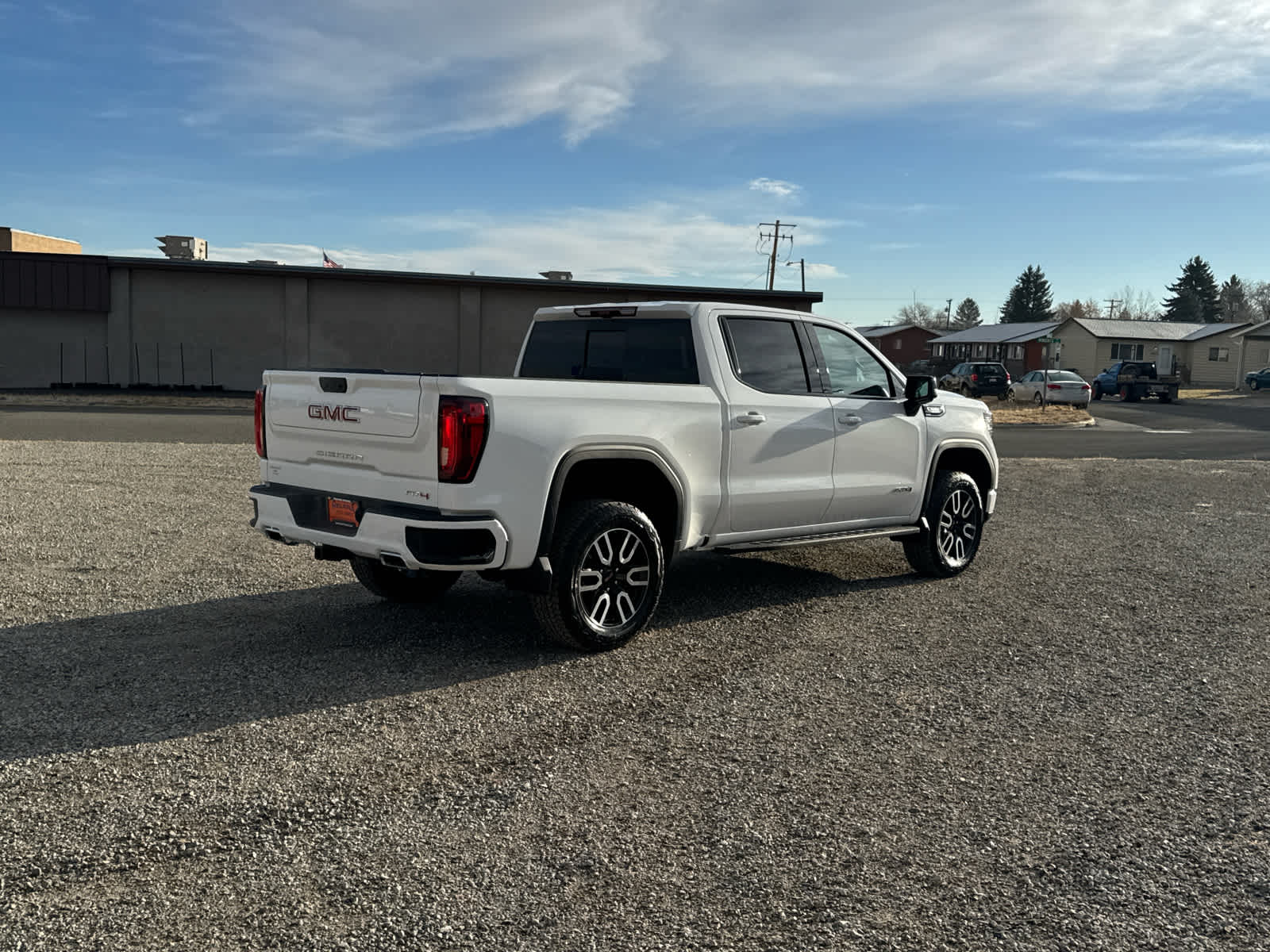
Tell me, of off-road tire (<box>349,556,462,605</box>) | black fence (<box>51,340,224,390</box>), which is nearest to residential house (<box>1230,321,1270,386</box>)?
black fence (<box>51,340,224,390</box>)

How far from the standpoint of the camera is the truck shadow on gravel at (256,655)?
15.7 feet

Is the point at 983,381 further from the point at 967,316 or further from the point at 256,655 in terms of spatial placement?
the point at 967,316

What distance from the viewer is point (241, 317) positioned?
34.2 m

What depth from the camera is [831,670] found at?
18.7 ft

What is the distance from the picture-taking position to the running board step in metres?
6.70

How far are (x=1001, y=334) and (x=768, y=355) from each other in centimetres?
8409

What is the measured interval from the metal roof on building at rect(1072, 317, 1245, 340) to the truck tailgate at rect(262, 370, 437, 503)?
7536 centimetres

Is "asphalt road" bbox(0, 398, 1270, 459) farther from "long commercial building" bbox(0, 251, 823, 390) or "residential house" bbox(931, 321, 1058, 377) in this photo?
"residential house" bbox(931, 321, 1058, 377)

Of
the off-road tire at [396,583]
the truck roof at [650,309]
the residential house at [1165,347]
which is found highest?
the residential house at [1165,347]

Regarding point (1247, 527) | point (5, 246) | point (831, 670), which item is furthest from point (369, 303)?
point (831, 670)

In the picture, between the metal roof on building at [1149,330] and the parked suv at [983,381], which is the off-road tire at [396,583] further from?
the metal roof on building at [1149,330]

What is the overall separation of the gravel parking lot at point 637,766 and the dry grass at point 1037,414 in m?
25.4

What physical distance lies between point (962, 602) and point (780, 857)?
4.23m

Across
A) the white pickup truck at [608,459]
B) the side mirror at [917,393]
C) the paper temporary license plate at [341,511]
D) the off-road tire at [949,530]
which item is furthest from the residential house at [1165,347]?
the paper temporary license plate at [341,511]
